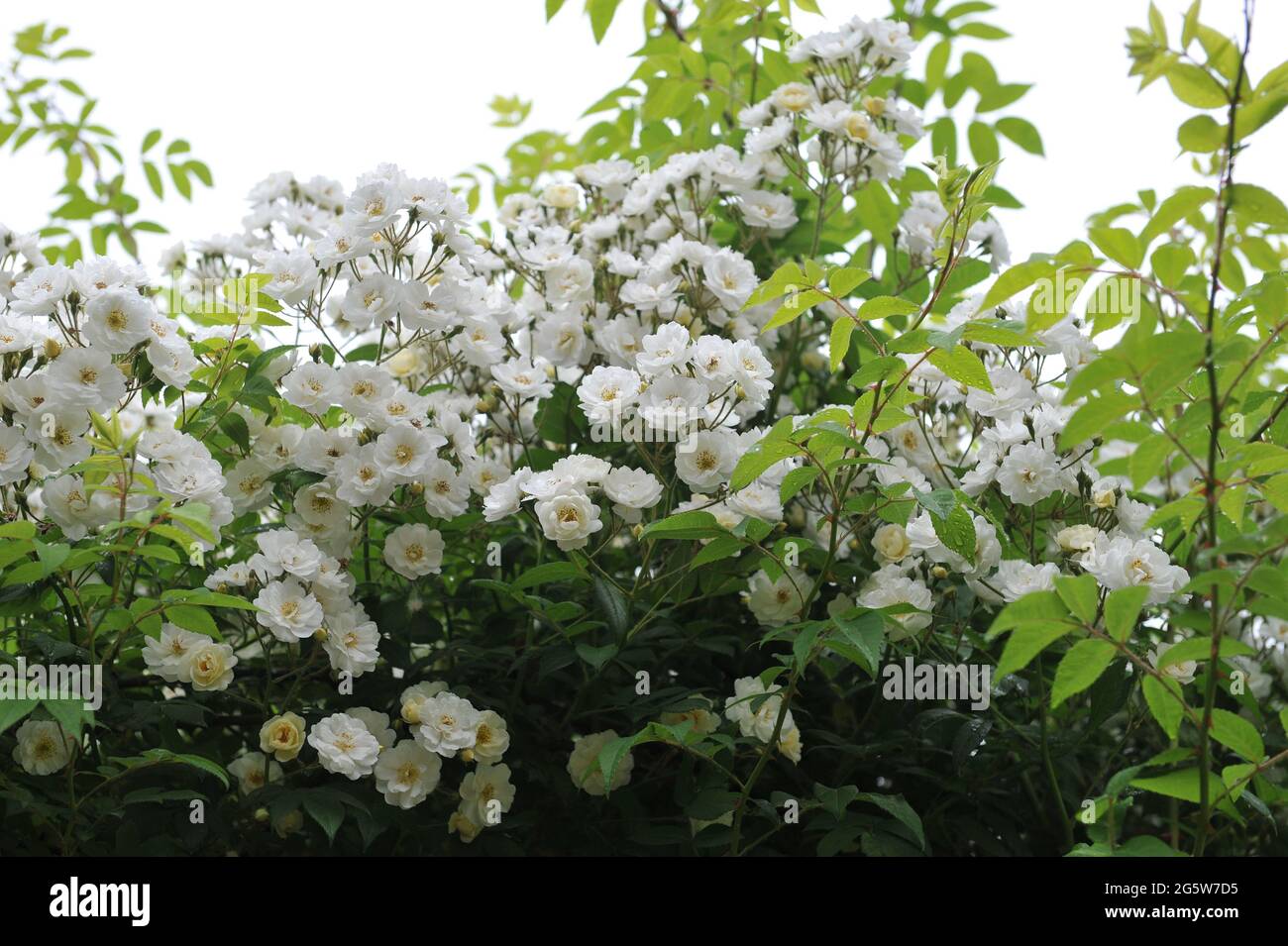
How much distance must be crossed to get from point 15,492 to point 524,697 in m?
0.74

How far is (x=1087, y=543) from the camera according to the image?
1588mm

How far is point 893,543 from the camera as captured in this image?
1.63m

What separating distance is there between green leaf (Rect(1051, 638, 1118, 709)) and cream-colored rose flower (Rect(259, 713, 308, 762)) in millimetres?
912

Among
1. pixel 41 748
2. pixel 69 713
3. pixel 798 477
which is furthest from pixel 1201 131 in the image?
pixel 41 748

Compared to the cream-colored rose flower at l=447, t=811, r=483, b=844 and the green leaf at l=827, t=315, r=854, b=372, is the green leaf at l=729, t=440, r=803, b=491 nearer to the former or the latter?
the green leaf at l=827, t=315, r=854, b=372

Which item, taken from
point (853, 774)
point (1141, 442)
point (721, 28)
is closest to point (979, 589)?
point (853, 774)

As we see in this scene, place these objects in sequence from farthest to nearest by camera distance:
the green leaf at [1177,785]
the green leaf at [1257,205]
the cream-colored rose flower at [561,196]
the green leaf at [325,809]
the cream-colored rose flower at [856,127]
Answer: the cream-colored rose flower at [561,196], the cream-colored rose flower at [856,127], the green leaf at [325,809], the green leaf at [1177,785], the green leaf at [1257,205]

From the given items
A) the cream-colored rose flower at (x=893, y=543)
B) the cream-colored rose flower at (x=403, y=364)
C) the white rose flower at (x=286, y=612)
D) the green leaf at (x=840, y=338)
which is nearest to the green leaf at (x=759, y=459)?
the green leaf at (x=840, y=338)

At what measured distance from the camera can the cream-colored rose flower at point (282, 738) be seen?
1.51 m

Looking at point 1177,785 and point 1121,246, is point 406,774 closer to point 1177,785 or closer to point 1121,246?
point 1177,785

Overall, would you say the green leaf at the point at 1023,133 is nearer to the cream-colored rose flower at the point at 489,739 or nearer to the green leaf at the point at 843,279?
the green leaf at the point at 843,279

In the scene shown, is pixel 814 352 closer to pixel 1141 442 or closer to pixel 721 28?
pixel 721 28

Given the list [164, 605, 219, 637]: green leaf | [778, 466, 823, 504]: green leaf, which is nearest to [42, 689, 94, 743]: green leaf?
[164, 605, 219, 637]: green leaf

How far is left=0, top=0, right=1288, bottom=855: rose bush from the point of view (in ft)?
4.50
